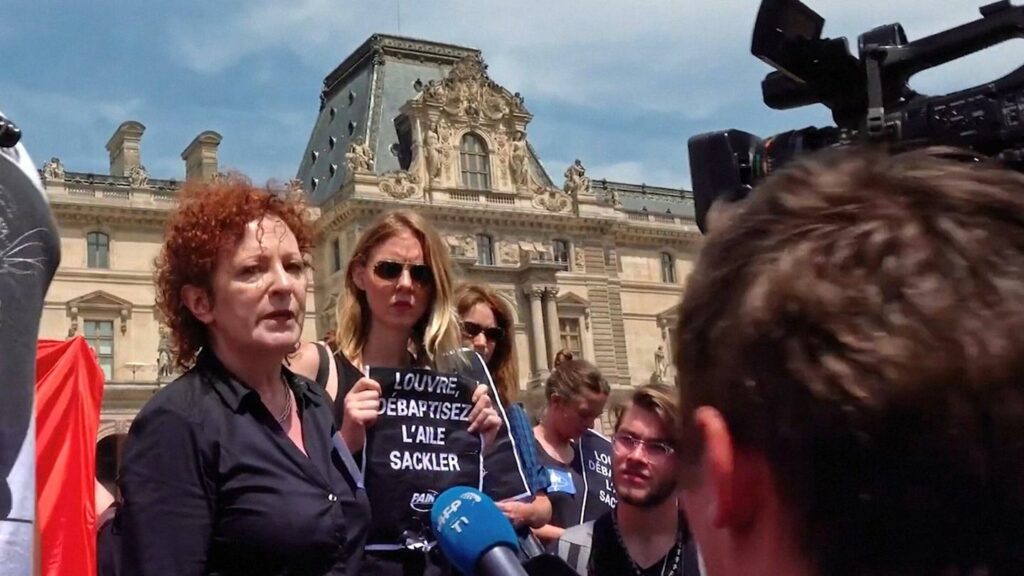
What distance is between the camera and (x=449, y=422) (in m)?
3.21

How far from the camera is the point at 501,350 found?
177 inches

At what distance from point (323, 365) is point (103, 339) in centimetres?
3247

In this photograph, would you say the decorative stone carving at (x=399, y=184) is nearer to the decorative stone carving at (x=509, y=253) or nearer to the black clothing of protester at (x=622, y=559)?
the decorative stone carving at (x=509, y=253)

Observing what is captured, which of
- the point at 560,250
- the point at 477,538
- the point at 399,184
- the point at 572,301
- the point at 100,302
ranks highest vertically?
the point at 399,184

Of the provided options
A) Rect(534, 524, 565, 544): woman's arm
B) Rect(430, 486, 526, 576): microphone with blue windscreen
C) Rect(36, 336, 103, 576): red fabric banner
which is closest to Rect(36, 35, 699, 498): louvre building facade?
Rect(36, 336, 103, 576): red fabric banner

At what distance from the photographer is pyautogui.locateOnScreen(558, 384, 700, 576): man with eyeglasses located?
11.6 feet

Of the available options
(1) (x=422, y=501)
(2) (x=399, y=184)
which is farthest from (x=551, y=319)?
(1) (x=422, y=501)

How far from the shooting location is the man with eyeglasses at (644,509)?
354cm

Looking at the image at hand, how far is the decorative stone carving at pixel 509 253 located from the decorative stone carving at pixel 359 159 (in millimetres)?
5461

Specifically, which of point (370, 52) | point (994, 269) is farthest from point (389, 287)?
point (370, 52)

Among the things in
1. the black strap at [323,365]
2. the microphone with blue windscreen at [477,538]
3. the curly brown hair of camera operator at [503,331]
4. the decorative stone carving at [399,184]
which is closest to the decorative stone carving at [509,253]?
the decorative stone carving at [399,184]

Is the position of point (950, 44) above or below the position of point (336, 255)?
below

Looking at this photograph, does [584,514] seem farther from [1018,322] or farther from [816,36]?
[1018,322]

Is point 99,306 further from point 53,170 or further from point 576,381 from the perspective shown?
point 576,381
